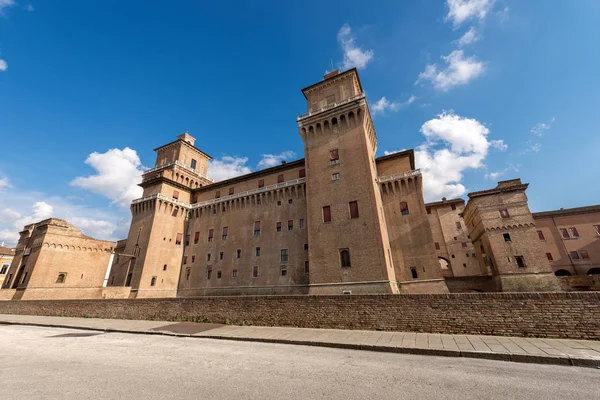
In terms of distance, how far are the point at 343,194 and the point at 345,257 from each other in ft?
22.6

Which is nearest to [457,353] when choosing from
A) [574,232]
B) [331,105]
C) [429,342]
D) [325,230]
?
[429,342]

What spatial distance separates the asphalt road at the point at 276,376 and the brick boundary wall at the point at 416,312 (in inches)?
142

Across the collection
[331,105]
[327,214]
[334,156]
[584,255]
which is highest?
[331,105]

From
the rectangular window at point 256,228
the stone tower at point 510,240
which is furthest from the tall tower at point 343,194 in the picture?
the stone tower at point 510,240

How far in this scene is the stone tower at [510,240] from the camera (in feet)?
94.4

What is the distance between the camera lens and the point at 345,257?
25.0 metres

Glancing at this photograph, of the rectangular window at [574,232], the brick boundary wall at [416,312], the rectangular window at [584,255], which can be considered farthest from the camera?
the rectangular window at [574,232]

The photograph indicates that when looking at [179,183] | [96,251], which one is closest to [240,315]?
[179,183]

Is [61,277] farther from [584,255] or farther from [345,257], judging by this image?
[584,255]

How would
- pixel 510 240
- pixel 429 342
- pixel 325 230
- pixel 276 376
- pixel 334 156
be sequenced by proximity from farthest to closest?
pixel 510 240 < pixel 334 156 < pixel 325 230 < pixel 429 342 < pixel 276 376

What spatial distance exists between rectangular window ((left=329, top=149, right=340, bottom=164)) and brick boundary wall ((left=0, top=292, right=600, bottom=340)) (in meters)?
18.0

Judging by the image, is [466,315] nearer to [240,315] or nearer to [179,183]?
[240,315]

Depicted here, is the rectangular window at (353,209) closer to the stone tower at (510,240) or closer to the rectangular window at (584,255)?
the stone tower at (510,240)

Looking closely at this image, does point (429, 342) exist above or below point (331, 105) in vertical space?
below
